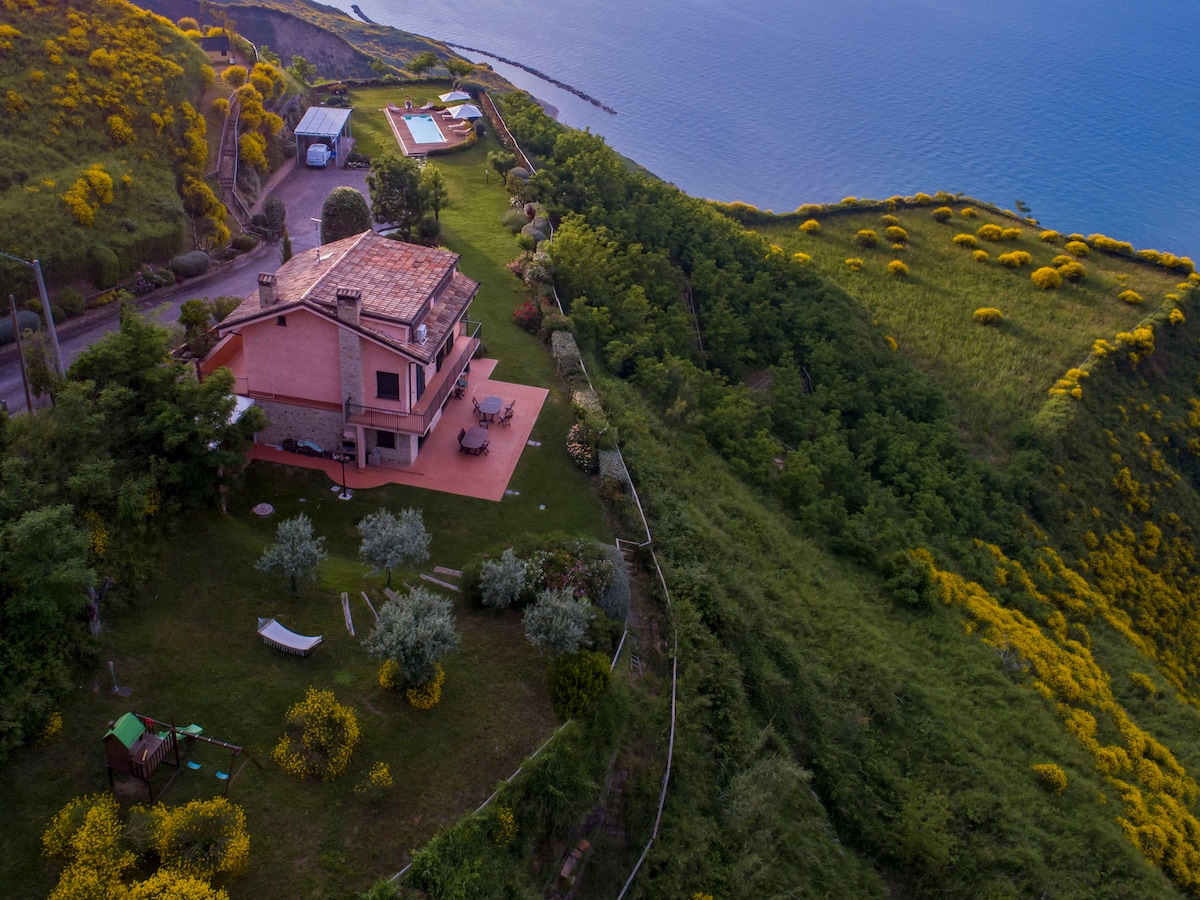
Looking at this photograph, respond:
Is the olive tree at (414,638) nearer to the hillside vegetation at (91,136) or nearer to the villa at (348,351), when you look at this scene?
the villa at (348,351)

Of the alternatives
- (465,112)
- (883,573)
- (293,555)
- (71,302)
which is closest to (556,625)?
(293,555)

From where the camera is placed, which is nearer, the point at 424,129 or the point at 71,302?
the point at 71,302

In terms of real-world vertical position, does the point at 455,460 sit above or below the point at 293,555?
below

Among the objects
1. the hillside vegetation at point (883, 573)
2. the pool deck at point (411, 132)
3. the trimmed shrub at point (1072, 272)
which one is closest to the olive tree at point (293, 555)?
the hillside vegetation at point (883, 573)

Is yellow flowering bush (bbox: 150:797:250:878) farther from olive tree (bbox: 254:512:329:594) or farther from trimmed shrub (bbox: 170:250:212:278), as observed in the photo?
trimmed shrub (bbox: 170:250:212:278)

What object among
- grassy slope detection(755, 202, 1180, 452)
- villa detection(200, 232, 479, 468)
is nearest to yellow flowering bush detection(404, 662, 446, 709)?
villa detection(200, 232, 479, 468)

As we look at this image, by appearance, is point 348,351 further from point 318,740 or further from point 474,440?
point 318,740
